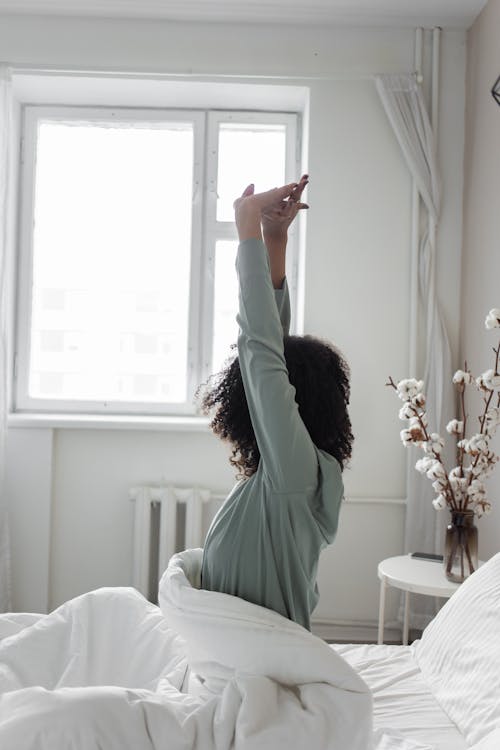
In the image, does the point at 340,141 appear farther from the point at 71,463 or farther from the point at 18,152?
the point at 71,463

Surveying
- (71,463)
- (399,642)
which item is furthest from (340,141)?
(399,642)

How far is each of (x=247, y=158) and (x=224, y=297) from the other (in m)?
0.64

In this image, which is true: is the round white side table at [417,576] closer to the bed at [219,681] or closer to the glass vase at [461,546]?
the glass vase at [461,546]

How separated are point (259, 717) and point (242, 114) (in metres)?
2.83

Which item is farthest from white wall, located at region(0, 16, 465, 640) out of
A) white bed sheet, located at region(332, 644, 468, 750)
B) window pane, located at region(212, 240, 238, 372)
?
white bed sheet, located at region(332, 644, 468, 750)

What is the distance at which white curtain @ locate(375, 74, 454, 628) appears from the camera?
9.85 ft

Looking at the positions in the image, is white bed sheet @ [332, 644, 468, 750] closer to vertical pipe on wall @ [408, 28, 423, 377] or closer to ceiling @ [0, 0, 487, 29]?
vertical pipe on wall @ [408, 28, 423, 377]

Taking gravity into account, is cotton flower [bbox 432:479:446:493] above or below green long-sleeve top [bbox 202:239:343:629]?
below

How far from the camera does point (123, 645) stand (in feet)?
5.24

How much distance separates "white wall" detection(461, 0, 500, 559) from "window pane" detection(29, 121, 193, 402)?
4.05 feet

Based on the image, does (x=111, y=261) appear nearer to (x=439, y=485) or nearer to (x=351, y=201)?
(x=351, y=201)

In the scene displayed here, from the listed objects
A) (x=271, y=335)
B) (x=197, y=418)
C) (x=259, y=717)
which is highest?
(x=271, y=335)

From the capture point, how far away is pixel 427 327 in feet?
10.0

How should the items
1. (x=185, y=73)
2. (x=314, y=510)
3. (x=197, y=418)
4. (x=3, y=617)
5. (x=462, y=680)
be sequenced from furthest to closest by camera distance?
(x=197, y=418) → (x=185, y=73) → (x=3, y=617) → (x=462, y=680) → (x=314, y=510)
